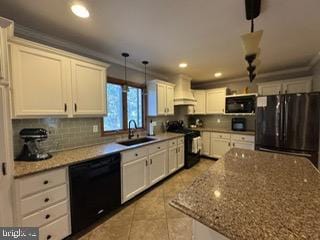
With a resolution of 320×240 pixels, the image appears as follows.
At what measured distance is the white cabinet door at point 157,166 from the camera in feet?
9.70

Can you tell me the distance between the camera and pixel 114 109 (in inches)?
122

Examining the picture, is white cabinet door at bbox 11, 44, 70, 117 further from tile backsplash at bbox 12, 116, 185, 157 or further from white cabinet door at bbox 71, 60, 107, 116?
tile backsplash at bbox 12, 116, 185, 157

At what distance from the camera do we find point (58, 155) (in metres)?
1.99

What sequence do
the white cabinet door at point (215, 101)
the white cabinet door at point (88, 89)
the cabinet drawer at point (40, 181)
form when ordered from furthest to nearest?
1. the white cabinet door at point (215, 101)
2. the white cabinet door at point (88, 89)
3. the cabinet drawer at point (40, 181)

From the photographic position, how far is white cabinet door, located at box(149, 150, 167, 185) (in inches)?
116

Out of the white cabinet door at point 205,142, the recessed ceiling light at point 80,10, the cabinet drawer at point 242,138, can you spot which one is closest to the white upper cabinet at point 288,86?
the cabinet drawer at point 242,138

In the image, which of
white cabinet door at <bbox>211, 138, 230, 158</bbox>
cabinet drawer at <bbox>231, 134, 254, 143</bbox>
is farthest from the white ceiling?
white cabinet door at <bbox>211, 138, 230, 158</bbox>

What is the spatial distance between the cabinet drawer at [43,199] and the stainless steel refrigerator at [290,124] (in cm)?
362

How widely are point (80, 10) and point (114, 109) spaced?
5.71 ft

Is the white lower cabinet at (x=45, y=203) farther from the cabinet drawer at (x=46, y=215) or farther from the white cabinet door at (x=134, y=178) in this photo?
the white cabinet door at (x=134, y=178)

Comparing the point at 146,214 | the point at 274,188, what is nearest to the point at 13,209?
the point at 146,214

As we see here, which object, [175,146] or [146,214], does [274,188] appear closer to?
[146,214]

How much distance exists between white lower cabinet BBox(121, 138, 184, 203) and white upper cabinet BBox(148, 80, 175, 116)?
763 millimetres

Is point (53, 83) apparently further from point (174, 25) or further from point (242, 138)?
point (242, 138)
